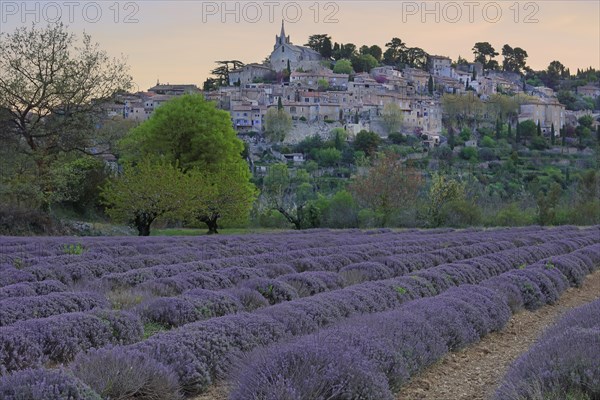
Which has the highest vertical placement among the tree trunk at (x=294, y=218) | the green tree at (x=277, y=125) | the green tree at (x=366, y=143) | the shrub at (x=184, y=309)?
the green tree at (x=277, y=125)

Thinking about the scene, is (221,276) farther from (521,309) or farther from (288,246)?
(288,246)

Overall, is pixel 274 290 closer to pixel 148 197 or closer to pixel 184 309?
pixel 184 309

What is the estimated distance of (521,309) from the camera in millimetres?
12273

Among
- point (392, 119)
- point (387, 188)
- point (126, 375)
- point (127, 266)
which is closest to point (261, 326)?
point (126, 375)

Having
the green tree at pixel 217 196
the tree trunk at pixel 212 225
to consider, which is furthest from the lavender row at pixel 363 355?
the tree trunk at pixel 212 225

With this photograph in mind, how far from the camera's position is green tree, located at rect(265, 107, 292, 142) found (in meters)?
137

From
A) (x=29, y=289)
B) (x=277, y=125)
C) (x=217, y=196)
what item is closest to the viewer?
(x=29, y=289)

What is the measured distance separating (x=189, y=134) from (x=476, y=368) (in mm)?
33140

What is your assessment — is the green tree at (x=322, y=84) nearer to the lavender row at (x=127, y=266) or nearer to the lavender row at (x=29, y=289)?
the lavender row at (x=127, y=266)

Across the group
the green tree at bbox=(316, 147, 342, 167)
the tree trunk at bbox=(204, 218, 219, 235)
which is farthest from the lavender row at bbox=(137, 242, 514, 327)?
the green tree at bbox=(316, 147, 342, 167)

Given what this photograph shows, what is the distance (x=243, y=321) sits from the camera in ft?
25.5

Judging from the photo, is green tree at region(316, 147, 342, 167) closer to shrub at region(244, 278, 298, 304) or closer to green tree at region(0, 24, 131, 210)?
green tree at region(0, 24, 131, 210)

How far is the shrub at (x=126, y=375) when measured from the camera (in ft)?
18.1

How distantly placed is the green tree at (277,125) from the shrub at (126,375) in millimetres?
131322
